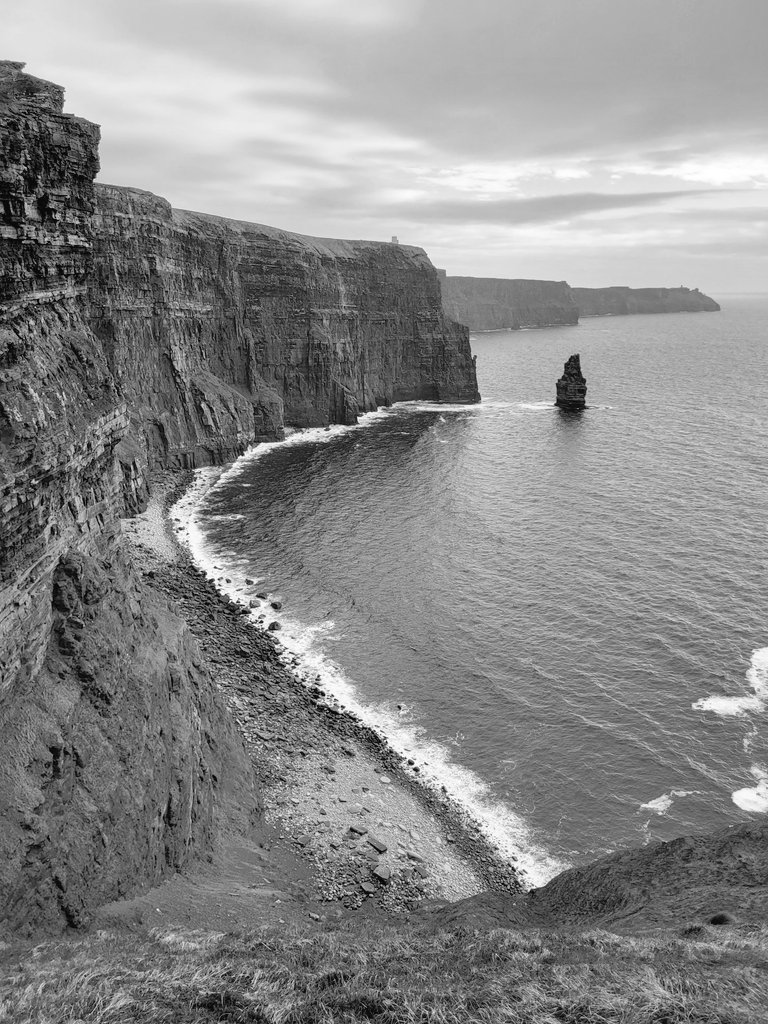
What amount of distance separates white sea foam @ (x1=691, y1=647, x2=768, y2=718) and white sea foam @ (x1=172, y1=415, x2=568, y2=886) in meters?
15.4

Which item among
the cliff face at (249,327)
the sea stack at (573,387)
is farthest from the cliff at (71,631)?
the sea stack at (573,387)

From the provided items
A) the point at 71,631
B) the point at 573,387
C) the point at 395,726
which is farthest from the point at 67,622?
the point at 573,387

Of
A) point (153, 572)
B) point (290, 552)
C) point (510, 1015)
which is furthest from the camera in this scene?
point (290, 552)

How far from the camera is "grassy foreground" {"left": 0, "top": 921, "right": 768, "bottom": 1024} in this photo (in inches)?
658

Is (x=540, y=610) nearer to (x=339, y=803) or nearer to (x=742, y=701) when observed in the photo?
(x=742, y=701)

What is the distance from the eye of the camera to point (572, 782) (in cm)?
3991

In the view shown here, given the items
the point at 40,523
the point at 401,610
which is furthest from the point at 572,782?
the point at 40,523

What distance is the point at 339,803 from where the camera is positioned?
3809cm

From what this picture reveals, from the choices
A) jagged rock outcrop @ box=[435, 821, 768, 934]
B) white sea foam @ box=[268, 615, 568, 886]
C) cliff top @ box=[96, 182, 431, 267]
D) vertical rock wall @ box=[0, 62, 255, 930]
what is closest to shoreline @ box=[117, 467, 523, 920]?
white sea foam @ box=[268, 615, 568, 886]

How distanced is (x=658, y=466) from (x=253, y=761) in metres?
76.0

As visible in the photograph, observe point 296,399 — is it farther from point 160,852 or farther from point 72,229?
point 160,852

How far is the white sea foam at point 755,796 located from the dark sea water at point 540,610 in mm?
145

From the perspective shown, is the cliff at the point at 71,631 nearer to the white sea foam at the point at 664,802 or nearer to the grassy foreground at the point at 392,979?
the grassy foreground at the point at 392,979

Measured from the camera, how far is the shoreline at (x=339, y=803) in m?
33.6
